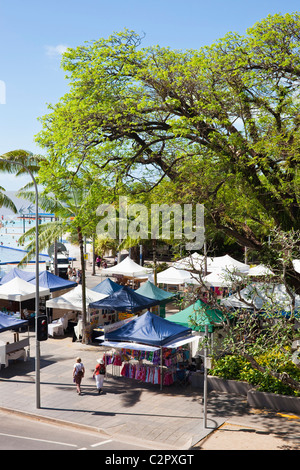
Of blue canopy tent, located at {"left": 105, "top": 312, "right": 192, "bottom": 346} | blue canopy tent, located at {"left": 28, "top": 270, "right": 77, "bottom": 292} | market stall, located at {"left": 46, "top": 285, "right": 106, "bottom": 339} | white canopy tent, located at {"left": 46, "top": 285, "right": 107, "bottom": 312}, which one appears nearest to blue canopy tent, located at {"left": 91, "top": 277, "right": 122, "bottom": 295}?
market stall, located at {"left": 46, "top": 285, "right": 106, "bottom": 339}

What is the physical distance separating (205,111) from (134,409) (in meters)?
11.0

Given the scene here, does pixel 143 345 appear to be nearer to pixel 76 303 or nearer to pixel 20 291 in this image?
pixel 76 303

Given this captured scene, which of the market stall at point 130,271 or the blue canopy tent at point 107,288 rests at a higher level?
the market stall at point 130,271

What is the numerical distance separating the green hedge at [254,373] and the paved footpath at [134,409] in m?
0.72

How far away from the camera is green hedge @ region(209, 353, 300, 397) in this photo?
15359 millimetres

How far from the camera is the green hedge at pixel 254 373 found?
1536cm

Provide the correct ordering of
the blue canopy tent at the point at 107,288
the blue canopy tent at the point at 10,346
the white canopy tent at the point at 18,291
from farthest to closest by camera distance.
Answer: the blue canopy tent at the point at 107,288 → the white canopy tent at the point at 18,291 → the blue canopy tent at the point at 10,346

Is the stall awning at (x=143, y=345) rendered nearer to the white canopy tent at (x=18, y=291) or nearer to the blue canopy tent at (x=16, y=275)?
the white canopy tent at (x=18, y=291)

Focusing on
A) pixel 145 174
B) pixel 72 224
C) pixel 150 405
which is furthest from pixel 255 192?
pixel 150 405

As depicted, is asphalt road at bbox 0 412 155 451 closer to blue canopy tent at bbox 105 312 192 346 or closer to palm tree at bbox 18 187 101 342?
blue canopy tent at bbox 105 312 192 346

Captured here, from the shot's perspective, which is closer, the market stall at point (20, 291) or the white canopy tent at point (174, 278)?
the market stall at point (20, 291)

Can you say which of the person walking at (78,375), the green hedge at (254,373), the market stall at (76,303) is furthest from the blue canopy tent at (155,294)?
the person walking at (78,375)

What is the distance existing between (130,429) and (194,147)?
41.3 feet

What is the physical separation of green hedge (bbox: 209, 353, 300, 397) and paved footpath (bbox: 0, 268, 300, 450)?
0.72 meters
